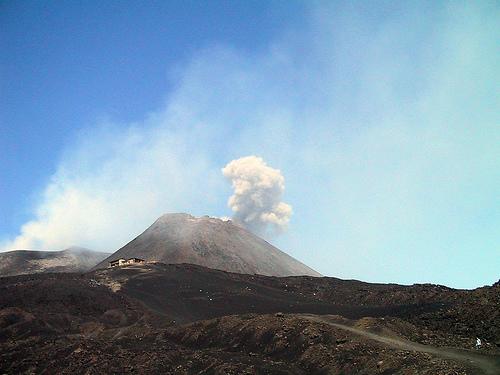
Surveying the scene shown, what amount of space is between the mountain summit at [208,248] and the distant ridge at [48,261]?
27.9 metres

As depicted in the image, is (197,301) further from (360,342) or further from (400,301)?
(360,342)

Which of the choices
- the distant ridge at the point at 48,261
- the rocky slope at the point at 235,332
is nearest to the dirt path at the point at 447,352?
the rocky slope at the point at 235,332

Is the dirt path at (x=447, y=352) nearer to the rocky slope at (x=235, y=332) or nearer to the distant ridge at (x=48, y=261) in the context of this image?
the rocky slope at (x=235, y=332)

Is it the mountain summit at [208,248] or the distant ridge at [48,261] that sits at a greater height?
the mountain summit at [208,248]

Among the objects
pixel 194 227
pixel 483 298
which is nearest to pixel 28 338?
pixel 483 298

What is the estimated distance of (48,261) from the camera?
539 ft

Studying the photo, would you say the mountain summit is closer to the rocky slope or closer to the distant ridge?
the distant ridge

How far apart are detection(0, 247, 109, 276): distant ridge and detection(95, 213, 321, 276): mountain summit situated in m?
27.9

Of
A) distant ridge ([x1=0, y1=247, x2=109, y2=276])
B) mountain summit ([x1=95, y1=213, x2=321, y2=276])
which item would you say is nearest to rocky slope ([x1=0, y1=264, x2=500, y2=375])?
mountain summit ([x1=95, y1=213, x2=321, y2=276])

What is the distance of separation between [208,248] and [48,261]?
69.3 metres

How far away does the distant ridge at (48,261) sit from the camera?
152 meters

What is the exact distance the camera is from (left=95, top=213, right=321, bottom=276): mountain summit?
12612cm

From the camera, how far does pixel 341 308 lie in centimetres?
5622

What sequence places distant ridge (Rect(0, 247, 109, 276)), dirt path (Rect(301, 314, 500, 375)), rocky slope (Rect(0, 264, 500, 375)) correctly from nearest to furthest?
1. dirt path (Rect(301, 314, 500, 375))
2. rocky slope (Rect(0, 264, 500, 375))
3. distant ridge (Rect(0, 247, 109, 276))
